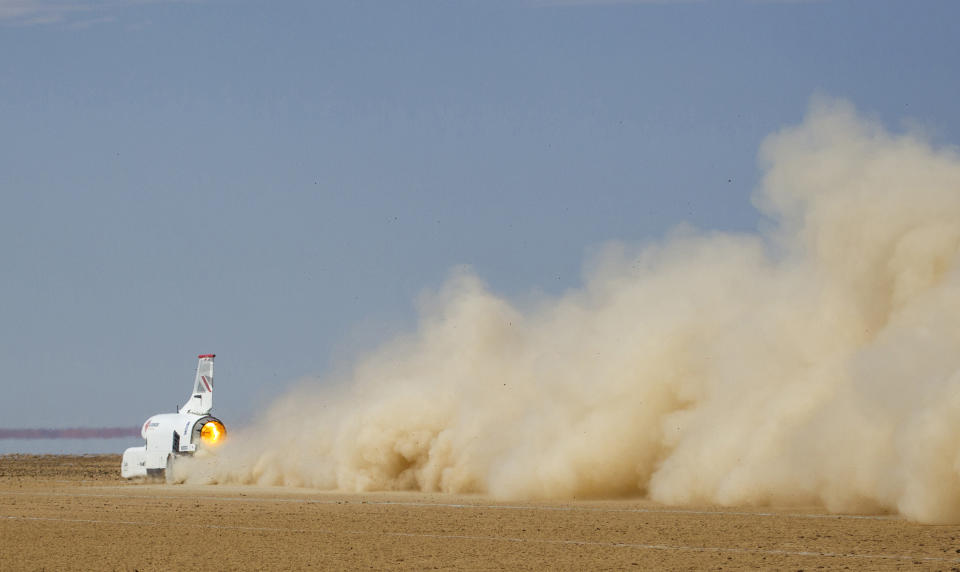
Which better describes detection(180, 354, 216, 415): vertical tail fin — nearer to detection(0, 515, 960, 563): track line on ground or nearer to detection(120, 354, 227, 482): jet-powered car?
detection(120, 354, 227, 482): jet-powered car

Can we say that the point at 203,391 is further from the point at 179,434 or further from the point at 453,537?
the point at 453,537

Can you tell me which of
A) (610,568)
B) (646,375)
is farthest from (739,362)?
(610,568)

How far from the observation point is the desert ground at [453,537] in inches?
1090

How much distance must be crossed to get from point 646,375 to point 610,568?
23.0 m

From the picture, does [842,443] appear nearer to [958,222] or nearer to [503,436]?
[958,222]

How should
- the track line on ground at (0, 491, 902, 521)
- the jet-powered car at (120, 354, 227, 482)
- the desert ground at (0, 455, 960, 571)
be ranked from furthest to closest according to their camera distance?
the jet-powered car at (120, 354, 227, 482), the track line on ground at (0, 491, 902, 521), the desert ground at (0, 455, 960, 571)

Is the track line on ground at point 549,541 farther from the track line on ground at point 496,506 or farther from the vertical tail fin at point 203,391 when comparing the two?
the vertical tail fin at point 203,391

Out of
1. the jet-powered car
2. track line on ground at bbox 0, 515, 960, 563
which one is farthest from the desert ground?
the jet-powered car

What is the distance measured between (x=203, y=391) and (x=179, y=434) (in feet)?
9.28

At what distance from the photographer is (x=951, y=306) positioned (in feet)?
123

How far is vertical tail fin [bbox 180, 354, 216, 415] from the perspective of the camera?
69375 millimetres

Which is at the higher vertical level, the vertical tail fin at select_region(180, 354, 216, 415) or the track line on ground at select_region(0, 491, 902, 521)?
the vertical tail fin at select_region(180, 354, 216, 415)

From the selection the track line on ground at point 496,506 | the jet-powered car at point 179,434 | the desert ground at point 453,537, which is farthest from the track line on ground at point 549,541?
the jet-powered car at point 179,434

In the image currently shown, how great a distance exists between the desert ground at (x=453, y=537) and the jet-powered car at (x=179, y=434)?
60.7ft
